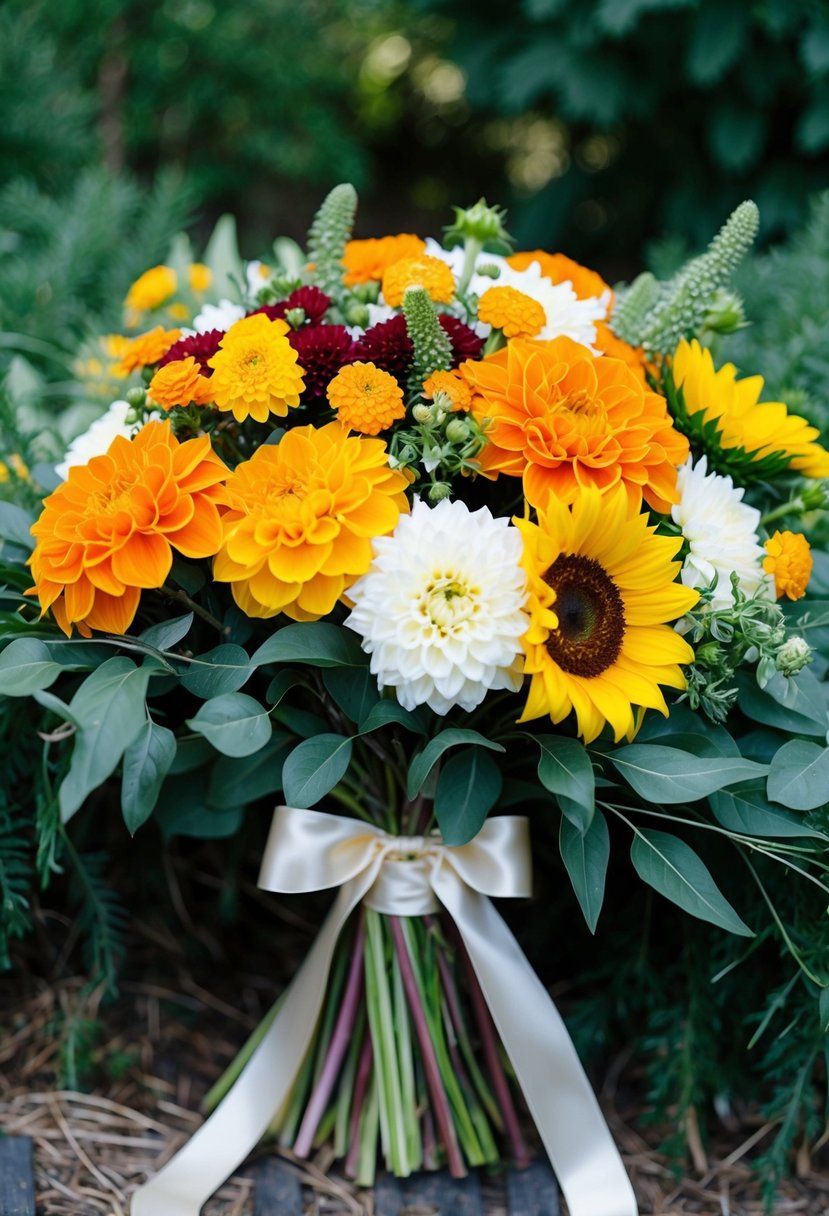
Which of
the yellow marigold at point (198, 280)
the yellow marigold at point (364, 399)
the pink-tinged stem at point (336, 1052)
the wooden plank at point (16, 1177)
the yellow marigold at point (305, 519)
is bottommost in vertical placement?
the wooden plank at point (16, 1177)

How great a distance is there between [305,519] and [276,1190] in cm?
57

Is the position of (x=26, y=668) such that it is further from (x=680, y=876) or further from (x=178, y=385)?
(x=680, y=876)

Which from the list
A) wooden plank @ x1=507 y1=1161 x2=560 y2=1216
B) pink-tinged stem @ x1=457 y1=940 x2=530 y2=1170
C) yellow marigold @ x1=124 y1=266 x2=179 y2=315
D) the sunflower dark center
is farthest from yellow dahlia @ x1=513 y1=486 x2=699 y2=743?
yellow marigold @ x1=124 y1=266 x2=179 y2=315

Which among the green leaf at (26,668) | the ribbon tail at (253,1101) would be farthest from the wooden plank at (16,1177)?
the green leaf at (26,668)

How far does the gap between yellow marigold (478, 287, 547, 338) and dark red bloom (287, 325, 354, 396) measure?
11 centimetres

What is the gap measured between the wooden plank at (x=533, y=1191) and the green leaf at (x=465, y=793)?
0.34m

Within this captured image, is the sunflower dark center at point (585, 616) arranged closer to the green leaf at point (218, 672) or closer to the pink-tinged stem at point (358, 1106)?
the green leaf at point (218, 672)

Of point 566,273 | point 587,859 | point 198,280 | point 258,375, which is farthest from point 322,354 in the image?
point 198,280

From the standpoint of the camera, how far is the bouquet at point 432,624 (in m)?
0.70

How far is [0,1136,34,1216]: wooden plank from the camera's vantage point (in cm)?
86

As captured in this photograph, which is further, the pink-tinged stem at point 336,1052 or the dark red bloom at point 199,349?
the pink-tinged stem at point 336,1052

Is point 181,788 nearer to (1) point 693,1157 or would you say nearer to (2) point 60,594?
(2) point 60,594

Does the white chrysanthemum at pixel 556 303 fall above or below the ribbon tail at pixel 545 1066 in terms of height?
above

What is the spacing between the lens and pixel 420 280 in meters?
0.81
